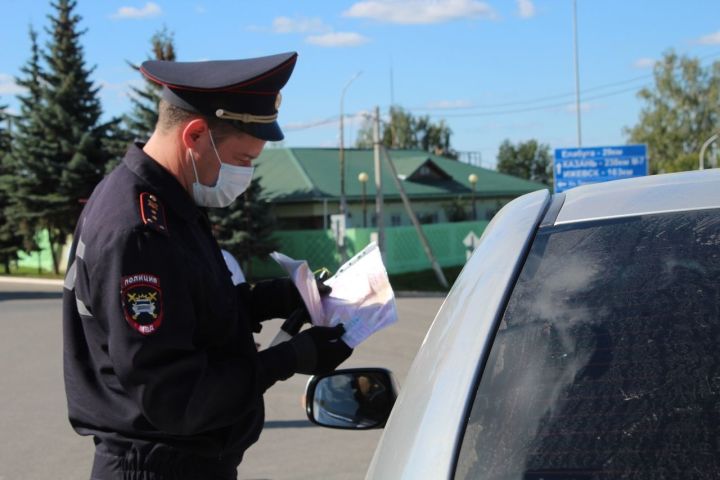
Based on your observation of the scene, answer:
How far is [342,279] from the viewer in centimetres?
264

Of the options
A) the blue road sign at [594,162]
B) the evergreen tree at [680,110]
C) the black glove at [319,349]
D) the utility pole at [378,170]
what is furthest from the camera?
the evergreen tree at [680,110]

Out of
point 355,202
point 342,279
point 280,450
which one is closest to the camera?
point 342,279

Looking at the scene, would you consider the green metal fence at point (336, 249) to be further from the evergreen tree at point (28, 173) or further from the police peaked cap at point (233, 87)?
the police peaked cap at point (233, 87)

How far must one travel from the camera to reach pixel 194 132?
220 cm

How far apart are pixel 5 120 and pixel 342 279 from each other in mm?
41278

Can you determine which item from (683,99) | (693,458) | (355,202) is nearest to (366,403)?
(693,458)

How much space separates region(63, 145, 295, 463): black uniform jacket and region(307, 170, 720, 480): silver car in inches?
20.7

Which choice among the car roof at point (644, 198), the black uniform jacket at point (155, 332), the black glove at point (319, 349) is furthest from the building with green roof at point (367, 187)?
the car roof at point (644, 198)

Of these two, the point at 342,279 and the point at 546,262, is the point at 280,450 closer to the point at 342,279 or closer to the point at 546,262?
the point at 342,279

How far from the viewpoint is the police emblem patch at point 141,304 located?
6.29ft

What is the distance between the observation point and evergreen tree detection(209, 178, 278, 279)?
28.9 metres

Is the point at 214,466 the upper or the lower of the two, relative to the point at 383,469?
lower

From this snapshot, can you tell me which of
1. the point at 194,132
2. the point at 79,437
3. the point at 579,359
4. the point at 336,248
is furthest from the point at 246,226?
the point at 579,359

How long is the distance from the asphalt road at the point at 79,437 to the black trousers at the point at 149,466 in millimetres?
3553
